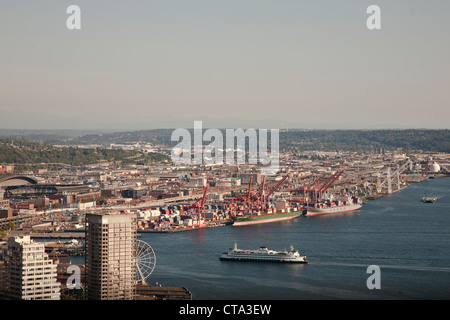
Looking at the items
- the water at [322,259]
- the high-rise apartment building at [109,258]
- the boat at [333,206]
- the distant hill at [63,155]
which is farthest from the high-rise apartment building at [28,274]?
the distant hill at [63,155]

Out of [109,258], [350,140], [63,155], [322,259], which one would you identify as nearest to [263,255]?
[322,259]

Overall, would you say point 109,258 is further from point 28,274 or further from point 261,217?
point 261,217

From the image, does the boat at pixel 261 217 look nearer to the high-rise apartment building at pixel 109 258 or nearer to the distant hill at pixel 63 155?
the high-rise apartment building at pixel 109 258

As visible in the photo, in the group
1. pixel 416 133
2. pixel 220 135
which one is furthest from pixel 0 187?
pixel 416 133

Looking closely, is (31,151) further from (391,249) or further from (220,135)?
(391,249)

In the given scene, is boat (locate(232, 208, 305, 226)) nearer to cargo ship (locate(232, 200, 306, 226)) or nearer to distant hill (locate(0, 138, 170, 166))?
cargo ship (locate(232, 200, 306, 226))
